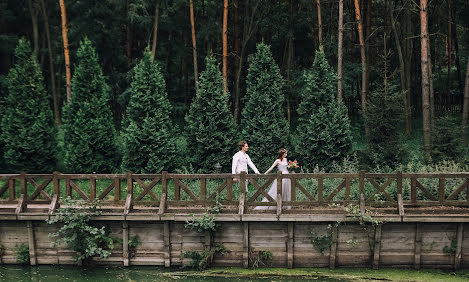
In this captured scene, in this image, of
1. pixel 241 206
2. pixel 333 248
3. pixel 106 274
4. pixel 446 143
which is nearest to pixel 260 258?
pixel 241 206

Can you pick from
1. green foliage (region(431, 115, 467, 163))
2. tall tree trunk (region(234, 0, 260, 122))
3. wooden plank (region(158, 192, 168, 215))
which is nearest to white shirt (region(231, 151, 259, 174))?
wooden plank (region(158, 192, 168, 215))

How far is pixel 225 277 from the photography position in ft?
39.2

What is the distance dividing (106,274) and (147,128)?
20.4 feet

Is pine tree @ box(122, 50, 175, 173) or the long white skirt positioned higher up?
pine tree @ box(122, 50, 175, 173)

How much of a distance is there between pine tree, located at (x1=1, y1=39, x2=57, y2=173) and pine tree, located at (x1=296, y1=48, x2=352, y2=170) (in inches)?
360

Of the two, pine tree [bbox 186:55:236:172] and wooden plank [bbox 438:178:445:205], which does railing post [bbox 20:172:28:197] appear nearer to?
pine tree [bbox 186:55:236:172]

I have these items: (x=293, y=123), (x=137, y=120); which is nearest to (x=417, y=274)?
(x=137, y=120)

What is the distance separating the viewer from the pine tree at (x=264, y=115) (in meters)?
18.2

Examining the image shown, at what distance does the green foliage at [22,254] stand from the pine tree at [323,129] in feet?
30.9

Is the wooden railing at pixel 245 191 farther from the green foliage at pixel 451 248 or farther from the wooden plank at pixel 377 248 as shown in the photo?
the green foliage at pixel 451 248

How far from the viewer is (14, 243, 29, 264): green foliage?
42.7 feet

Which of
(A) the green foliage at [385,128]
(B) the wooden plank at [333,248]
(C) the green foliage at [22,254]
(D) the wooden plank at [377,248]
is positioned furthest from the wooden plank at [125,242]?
(A) the green foliage at [385,128]

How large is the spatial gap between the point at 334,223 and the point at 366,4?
18421mm

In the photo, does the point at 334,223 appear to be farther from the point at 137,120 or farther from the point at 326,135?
the point at 137,120
